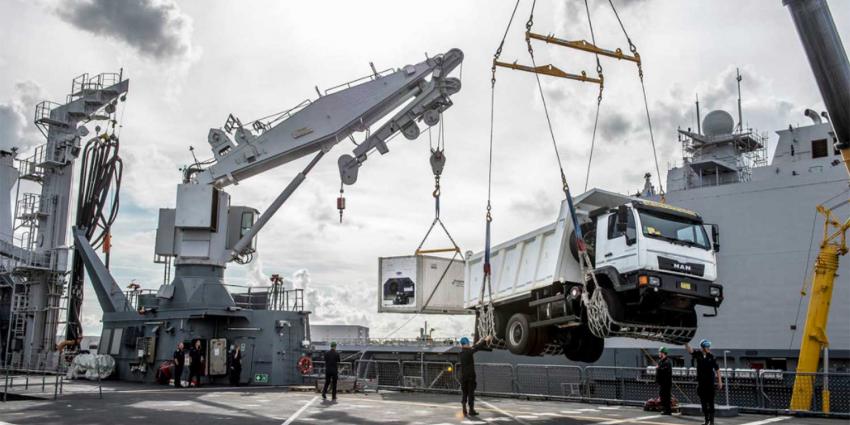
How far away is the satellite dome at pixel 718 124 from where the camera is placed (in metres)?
33.3

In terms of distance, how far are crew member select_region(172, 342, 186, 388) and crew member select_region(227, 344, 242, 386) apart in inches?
67.0

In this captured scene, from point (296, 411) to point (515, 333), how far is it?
488 centimetres

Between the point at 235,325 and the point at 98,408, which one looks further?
the point at 235,325

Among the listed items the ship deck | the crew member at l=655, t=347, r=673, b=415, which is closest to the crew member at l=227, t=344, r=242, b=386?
the ship deck

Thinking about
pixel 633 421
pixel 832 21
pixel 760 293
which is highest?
pixel 832 21

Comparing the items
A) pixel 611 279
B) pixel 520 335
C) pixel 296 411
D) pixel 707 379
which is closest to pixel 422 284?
pixel 520 335

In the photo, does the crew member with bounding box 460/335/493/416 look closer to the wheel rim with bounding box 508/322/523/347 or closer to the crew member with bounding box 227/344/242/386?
the wheel rim with bounding box 508/322/523/347

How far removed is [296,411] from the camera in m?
14.3

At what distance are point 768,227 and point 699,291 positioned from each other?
15.9 metres

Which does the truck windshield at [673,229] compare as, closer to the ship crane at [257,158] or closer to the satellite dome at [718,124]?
the ship crane at [257,158]

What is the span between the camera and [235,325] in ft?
77.7

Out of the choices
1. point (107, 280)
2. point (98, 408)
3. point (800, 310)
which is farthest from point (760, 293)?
point (107, 280)

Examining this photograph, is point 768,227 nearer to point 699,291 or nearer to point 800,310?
point 800,310

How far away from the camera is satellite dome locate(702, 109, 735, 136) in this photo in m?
33.3
